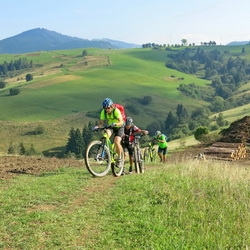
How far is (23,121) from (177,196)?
373 ft

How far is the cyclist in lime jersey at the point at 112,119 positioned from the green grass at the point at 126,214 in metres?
1.74

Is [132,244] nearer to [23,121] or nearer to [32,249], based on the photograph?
[32,249]

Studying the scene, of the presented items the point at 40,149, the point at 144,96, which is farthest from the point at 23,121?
the point at 144,96

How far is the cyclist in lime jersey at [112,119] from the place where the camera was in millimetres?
11961

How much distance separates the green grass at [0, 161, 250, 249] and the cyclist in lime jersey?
1739 mm

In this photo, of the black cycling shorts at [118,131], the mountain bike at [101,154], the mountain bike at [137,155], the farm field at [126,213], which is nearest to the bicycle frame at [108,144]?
the mountain bike at [101,154]

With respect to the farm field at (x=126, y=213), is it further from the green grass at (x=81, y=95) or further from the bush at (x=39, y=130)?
the green grass at (x=81, y=95)

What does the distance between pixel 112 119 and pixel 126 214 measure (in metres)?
4.98

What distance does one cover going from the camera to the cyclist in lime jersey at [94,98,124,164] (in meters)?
12.0

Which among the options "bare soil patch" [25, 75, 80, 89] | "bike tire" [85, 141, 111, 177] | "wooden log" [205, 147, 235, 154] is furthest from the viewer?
"bare soil patch" [25, 75, 80, 89]

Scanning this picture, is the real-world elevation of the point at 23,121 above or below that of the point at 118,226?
below

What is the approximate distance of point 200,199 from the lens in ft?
30.4

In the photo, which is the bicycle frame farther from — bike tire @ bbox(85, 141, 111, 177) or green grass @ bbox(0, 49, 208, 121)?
green grass @ bbox(0, 49, 208, 121)

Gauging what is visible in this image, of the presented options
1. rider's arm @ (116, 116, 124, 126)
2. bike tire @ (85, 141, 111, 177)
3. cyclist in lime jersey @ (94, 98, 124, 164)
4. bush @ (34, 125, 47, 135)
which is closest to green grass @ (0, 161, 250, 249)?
bike tire @ (85, 141, 111, 177)
